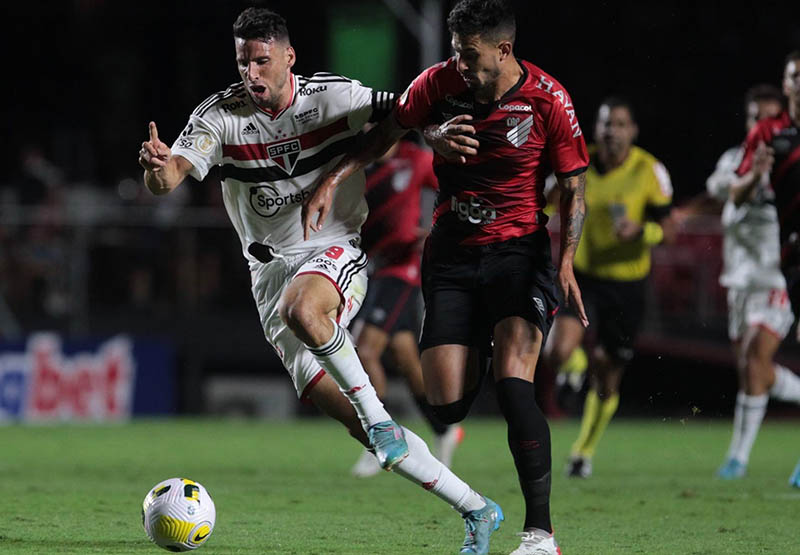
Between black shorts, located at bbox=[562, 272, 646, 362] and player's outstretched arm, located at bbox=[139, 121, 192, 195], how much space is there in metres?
4.27

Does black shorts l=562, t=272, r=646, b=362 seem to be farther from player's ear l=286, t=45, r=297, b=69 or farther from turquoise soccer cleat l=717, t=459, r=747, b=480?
player's ear l=286, t=45, r=297, b=69

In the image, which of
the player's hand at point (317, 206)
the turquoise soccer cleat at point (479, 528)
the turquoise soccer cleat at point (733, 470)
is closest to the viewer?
the turquoise soccer cleat at point (479, 528)

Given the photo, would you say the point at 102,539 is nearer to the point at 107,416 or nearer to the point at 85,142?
the point at 107,416

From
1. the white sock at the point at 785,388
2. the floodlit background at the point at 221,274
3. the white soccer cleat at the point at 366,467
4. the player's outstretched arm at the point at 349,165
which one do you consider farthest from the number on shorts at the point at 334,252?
the floodlit background at the point at 221,274

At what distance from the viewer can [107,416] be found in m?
15.2

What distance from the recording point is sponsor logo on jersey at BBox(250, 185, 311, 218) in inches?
249

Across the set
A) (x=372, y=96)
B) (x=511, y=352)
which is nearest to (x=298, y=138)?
(x=372, y=96)

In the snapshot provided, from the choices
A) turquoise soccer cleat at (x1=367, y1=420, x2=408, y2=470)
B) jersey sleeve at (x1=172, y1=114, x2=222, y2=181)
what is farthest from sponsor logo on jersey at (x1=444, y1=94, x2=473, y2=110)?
turquoise soccer cleat at (x1=367, y1=420, x2=408, y2=470)

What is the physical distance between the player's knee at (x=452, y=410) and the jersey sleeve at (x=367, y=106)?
55.1 inches

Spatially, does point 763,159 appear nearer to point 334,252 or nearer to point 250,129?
point 334,252

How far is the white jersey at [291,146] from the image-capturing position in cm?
627

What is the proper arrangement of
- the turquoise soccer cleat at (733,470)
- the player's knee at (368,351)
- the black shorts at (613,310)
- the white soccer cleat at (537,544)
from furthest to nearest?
the black shorts at (613,310)
the turquoise soccer cleat at (733,470)
the player's knee at (368,351)
the white soccer cleat at (537,544)

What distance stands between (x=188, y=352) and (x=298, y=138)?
31.1ft

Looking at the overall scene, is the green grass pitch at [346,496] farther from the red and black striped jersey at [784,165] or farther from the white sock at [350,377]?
the red and black striped jersey at [784,165]
